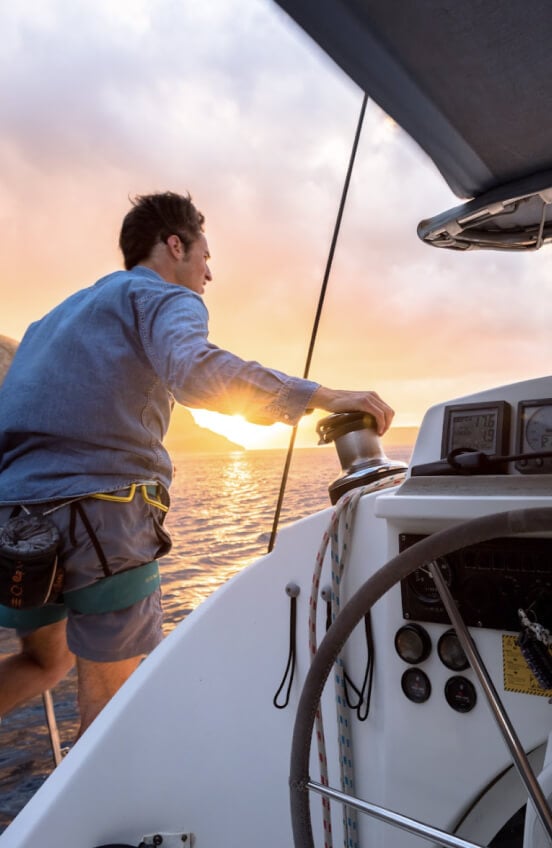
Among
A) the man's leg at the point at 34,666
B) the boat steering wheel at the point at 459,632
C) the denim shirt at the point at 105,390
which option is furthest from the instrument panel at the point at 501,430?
the man's leg at the point at 34,666

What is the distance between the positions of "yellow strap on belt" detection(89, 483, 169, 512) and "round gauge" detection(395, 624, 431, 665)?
0.74 metres

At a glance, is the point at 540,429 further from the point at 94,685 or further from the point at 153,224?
the point at 153,224

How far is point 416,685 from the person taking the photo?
2.85ft

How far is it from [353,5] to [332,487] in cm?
81

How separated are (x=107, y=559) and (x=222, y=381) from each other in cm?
48

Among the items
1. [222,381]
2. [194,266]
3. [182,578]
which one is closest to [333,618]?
[222,381]

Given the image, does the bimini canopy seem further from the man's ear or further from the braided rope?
the man's ear

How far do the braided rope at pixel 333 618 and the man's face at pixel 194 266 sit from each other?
35.6 inches

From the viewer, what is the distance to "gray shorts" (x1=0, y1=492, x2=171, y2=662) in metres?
1.35

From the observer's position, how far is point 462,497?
783 mm

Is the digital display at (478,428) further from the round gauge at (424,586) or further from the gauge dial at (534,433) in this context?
the round gauge at (424,586)

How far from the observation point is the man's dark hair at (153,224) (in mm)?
1691

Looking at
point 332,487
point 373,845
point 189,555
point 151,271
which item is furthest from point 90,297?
point 189,555

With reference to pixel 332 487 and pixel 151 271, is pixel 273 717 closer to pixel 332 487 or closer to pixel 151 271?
pixel 332 487
